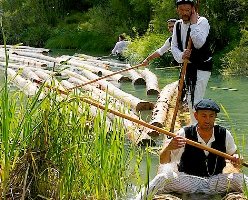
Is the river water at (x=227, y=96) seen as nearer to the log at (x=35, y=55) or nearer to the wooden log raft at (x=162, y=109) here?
the wooden log raft at (x=162, y=109)

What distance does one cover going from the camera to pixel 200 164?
525 centimetres

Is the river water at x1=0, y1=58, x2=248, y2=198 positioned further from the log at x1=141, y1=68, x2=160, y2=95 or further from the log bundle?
the log bundle

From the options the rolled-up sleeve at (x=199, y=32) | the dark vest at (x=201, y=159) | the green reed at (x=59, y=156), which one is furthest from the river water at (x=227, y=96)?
the green reed at (x=59, y=156)

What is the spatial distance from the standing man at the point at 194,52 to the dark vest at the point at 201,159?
174cm

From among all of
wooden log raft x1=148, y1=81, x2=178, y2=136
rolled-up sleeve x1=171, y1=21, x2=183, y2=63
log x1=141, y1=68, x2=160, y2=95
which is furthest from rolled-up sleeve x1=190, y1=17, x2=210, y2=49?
log x1=141, y1=68, x2=160, y2=95

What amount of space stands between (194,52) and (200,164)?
2.20m

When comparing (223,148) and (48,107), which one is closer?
(48,107)

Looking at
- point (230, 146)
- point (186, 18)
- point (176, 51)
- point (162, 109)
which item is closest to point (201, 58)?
point (176, 51)

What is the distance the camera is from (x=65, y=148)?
4457mm

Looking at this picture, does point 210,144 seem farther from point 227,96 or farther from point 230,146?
point 227,96

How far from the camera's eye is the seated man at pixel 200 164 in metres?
5.08

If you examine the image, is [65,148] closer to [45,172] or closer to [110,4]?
[45,172]

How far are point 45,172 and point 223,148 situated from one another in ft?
5.44

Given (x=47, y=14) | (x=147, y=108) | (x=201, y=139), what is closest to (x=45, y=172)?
(x=201, y=139)
